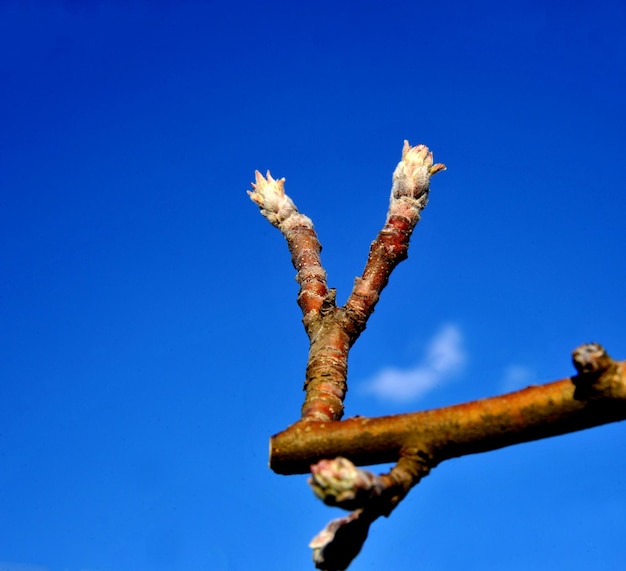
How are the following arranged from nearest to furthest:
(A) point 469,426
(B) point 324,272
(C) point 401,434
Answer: (A) point 469,426 < (C) point 401,434 < (B) point 324,272

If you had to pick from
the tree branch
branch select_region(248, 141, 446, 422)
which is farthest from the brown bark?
branch select_region(248, 141, 446, 422)

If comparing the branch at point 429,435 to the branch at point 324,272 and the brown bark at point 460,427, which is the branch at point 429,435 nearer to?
the brown bark at point 460,427

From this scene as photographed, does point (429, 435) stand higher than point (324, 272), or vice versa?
point (324, 272)

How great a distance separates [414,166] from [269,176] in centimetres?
129

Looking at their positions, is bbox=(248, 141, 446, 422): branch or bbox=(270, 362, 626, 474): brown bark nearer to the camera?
bbox=(270, 362, 626, 474): brown bark

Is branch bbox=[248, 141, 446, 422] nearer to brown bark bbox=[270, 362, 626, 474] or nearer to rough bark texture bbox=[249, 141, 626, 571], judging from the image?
rough bark texture bbox=[249, 141, 626, 571]

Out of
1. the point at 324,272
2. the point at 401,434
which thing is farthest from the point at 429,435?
the point at 324,272

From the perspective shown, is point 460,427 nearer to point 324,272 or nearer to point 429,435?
point 429,435

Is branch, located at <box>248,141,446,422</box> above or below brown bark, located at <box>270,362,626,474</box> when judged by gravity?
above

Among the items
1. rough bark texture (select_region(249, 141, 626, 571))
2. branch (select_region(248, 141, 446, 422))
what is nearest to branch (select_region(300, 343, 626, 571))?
rough bark texture (select_region(249, 141, 626, 571))

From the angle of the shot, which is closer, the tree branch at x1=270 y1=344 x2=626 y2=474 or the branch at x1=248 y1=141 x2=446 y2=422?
the tree branch at x1=270 y1=344 x2=626 y2=474

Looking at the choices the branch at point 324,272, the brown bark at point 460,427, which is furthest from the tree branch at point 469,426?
the branch at point 324,272

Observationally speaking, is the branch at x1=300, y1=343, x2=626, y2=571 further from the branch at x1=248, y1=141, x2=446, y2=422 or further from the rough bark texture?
the branch at x1=248, y1=141, x2=446, y2=422

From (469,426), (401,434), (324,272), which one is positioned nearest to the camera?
(469,426)
